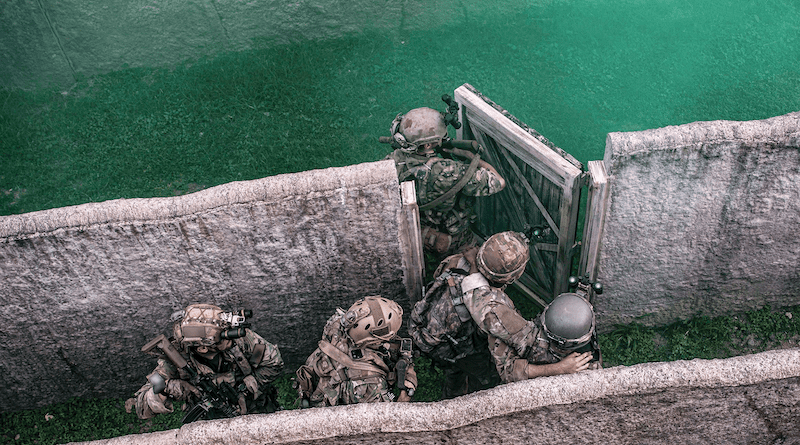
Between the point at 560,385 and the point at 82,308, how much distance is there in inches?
148

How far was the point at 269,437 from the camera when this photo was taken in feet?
11.5

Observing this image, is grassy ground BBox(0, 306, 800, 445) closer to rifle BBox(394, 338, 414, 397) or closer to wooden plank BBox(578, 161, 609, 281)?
wooden plank BBox(578, 161, 609, 281)

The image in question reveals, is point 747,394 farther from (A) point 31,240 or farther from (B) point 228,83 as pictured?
(B) point 228,83

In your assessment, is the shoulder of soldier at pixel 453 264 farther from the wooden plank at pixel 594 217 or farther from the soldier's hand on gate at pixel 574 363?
the soldier's hand on gate at pixel 574 363

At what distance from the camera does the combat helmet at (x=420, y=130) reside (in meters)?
5.53

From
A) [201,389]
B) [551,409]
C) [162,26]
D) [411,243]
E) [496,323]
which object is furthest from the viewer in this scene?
[162,26]

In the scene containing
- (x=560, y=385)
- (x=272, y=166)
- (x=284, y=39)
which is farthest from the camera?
(x=284, y=39)

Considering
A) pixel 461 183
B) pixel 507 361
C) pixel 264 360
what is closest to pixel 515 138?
pixel 461 183

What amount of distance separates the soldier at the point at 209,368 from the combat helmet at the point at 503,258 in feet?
5.95

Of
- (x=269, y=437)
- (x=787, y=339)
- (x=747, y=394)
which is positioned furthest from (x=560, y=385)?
(x=787, y=339)

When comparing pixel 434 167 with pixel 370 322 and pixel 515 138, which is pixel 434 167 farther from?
pixel 370 322

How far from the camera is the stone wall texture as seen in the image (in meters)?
4.52

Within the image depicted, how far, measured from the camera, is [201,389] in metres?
4.72

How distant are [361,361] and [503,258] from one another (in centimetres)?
128
